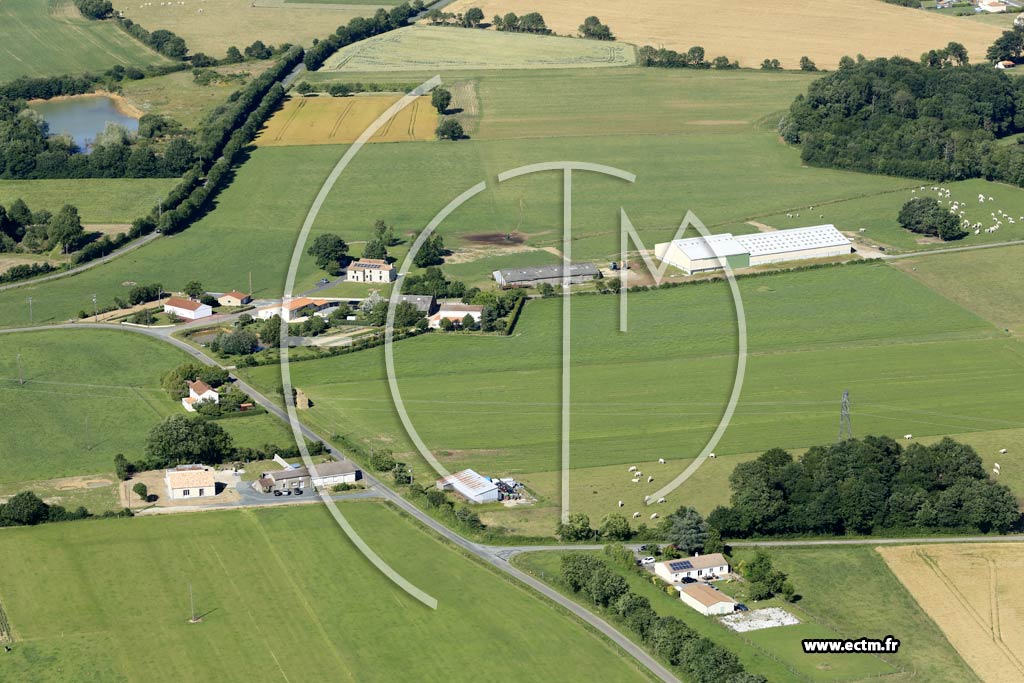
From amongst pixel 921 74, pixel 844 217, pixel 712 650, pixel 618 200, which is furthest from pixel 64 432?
pixel 921 74

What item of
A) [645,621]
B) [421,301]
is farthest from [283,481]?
[421,301]

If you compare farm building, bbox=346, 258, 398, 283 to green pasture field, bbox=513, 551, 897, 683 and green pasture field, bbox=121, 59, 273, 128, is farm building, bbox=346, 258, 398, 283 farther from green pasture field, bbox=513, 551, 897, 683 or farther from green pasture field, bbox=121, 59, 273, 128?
green pasture field, bbox=513, 551, 897, 683

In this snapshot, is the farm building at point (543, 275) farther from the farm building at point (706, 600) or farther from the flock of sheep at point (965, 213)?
the farm building at point (706, 600)

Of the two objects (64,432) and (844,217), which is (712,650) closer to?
(64,432)

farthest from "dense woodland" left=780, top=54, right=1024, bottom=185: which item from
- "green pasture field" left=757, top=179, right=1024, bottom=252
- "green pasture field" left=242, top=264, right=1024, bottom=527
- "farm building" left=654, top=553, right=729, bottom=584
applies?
"farm building" left=654, top=553, right=729, bottom=584

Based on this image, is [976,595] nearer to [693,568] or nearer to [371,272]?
[693,568]

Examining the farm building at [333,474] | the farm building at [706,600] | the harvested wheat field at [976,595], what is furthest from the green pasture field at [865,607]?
the farm building at [333,474]
